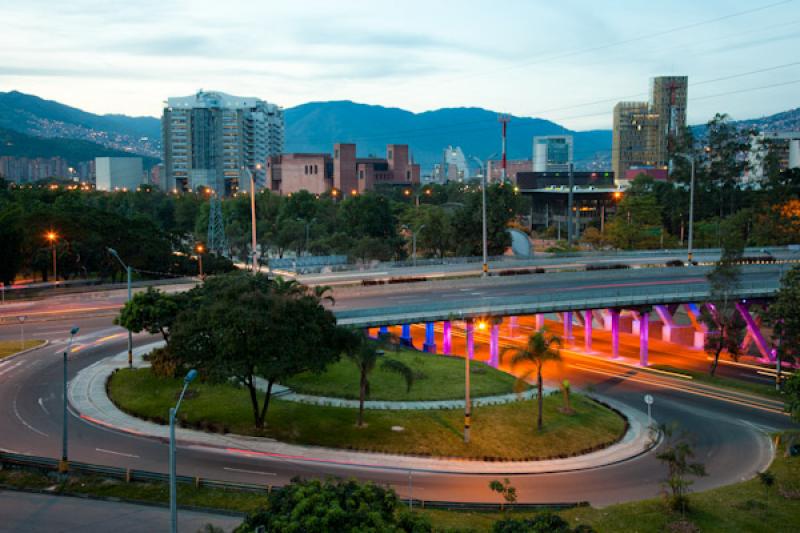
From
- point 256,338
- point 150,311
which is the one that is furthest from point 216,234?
point 256,338

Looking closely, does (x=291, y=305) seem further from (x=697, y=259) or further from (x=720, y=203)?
(x=720, y=203)

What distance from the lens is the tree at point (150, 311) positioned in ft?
153

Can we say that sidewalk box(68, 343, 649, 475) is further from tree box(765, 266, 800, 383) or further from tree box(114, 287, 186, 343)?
tree box(765, 266, 800, 383)

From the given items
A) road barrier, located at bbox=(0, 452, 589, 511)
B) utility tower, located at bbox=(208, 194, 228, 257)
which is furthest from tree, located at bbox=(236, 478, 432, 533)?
utility tower, located at bbox=(208, 194, 228, 257)

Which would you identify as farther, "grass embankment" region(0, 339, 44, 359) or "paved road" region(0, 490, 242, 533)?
"grass embankment" region(0, 339, 44, 359)

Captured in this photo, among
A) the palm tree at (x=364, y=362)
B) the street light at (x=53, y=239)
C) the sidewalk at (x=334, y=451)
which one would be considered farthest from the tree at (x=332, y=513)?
the street light at (x=53, y=239)

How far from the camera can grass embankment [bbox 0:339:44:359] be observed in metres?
51.9

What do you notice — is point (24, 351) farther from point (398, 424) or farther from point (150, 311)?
point (398, 424)

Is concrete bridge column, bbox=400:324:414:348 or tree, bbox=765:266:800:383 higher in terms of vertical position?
tree, bbox=765:266:800:383

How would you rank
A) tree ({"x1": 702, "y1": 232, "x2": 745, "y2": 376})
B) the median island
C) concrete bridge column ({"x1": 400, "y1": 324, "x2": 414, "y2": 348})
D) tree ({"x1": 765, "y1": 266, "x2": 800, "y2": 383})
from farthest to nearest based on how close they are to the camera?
concrete bridge column ({"x1": 400, "y1": 324, "x2": 414, "y2": 348}) → tree ({"x1": 702, "y1": 232, "x2": 745, "y2": 376}) → tree ({"x1": 765, "y1": 266, "x2": 800, "y2": 383}) → the median island

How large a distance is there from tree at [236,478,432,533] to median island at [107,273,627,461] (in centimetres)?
1702

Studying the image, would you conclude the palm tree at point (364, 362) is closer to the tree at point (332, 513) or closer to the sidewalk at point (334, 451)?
the sidewalk at point (334, 451)

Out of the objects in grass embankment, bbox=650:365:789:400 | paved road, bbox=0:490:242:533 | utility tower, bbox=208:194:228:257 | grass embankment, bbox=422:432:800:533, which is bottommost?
grass embankment, bbox=650:365:789:400

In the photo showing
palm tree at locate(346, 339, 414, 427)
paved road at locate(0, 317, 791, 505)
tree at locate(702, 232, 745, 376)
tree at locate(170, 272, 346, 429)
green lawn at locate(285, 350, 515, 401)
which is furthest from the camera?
tree at locate(702, 232, 745, 376)
